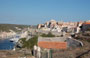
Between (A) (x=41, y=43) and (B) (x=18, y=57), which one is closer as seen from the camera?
(B) (x=18, y=57)

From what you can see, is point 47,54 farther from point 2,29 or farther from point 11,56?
point 2,29

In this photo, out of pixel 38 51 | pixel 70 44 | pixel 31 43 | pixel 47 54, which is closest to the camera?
pixel 47 54

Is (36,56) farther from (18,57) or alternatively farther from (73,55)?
(73,55)

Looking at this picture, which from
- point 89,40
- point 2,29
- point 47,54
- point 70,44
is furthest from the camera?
point 2,29

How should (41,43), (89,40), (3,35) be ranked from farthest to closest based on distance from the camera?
(3,35) → (41,43) → (89,40)

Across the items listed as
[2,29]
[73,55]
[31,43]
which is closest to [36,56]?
[73,55]

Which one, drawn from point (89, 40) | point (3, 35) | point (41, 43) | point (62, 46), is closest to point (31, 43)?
point (41, 43)

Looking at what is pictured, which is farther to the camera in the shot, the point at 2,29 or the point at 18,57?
the point at 2,29

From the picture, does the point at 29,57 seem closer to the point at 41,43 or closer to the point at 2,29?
the point at 41,43

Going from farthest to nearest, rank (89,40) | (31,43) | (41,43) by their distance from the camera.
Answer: (31,43)
(41,43)
(89,40)
